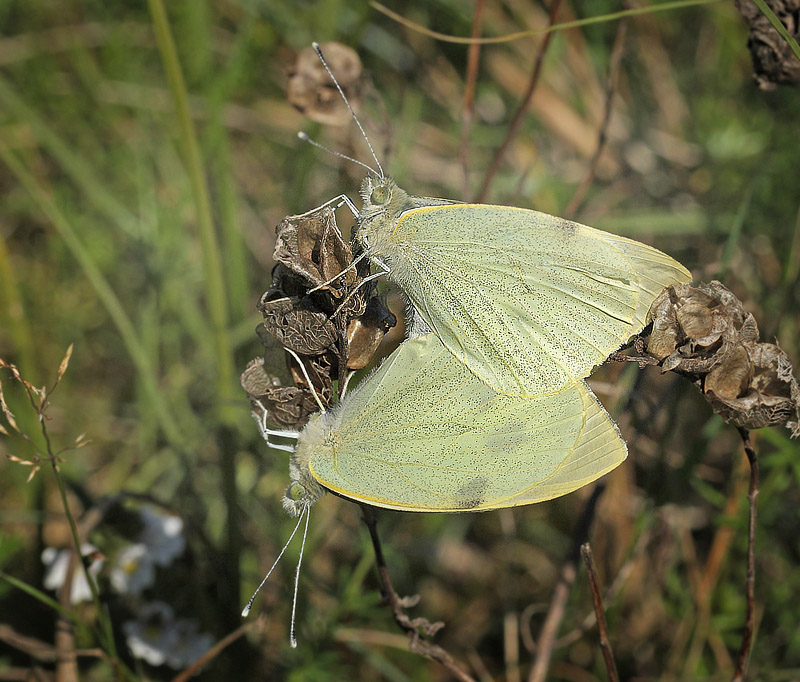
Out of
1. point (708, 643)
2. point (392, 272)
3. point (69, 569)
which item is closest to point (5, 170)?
point (69, 569)

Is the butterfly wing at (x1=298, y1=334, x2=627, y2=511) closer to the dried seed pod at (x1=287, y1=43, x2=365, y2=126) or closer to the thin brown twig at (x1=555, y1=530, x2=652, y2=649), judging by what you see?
the thin brown twig at (x1=555, y1=530, x2=652, y2=649)

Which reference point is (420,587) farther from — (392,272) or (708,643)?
(392,272)

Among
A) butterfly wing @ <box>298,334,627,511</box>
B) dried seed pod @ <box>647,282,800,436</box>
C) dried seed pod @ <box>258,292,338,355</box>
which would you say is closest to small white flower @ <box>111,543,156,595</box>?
butterfly wing @ <box>298,334,627,511</box>

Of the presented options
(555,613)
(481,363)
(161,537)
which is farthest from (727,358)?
(161,537)

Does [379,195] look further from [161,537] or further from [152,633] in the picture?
[152,633]

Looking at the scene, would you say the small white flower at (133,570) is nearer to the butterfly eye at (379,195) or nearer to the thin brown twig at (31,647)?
the thin brown twig at (31,647)

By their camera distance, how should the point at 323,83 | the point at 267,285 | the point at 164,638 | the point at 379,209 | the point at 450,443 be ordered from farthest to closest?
the point at 267,285 → the point at 323,83 → the point at 164,638 → the point at 379,209 → the point at 450,443
